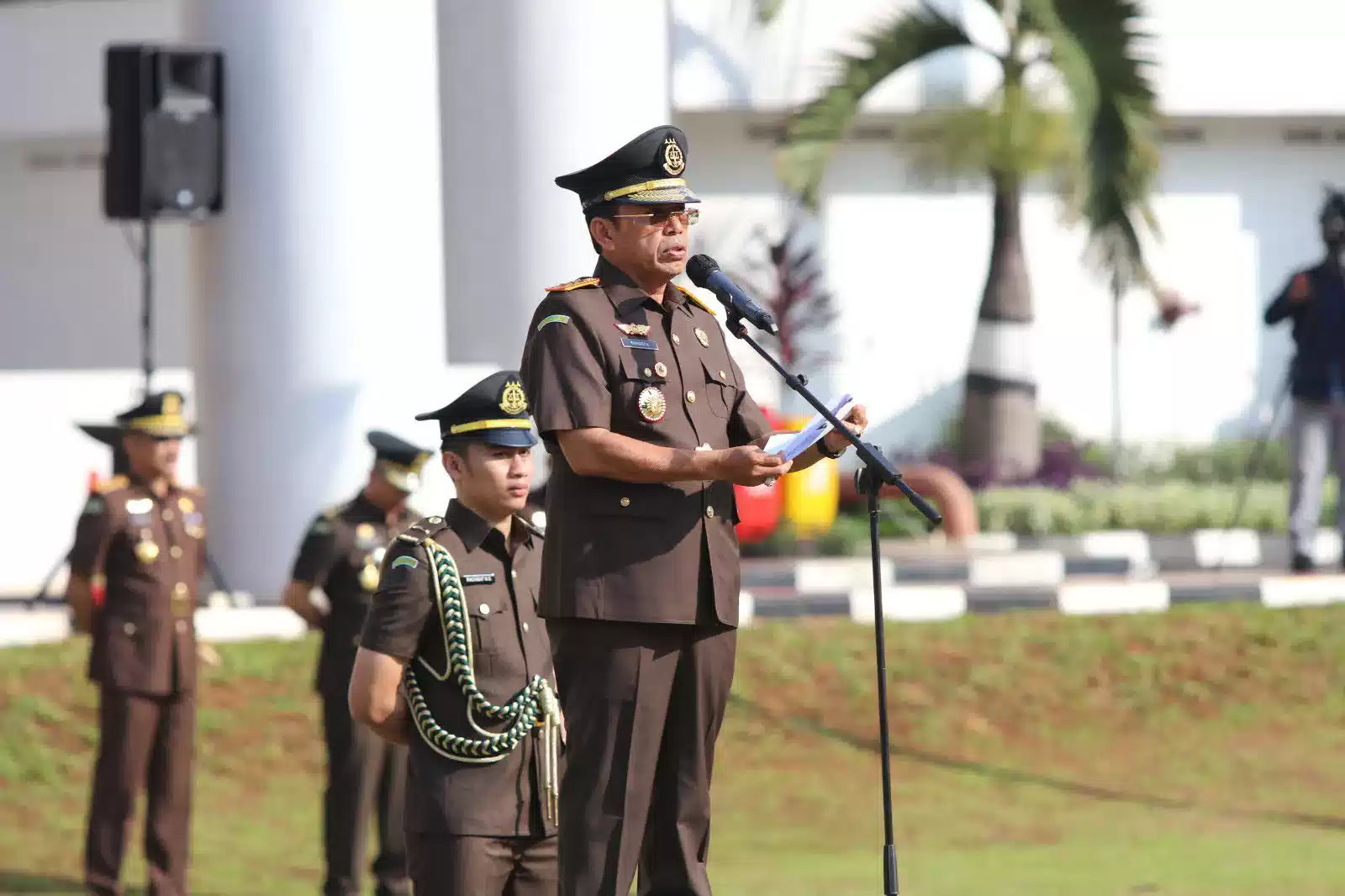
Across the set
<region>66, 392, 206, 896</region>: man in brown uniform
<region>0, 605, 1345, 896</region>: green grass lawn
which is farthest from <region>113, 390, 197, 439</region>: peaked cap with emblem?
<region>0, 605, 1345, 896</region>: green grass lawn

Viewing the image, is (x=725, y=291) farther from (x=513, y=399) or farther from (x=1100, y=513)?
(x=1100, y=513)

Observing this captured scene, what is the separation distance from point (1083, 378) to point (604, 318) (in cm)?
1838

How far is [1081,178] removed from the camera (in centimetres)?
1839

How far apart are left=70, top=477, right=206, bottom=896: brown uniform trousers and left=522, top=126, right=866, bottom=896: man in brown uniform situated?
4.46m

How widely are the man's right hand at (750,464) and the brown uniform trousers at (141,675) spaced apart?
4.92m

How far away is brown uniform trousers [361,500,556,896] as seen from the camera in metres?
5.38

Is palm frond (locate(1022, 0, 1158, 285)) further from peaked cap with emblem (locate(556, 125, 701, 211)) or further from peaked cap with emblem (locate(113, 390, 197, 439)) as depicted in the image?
peaked cap with emblem (locate(556, 125, 701, 211))

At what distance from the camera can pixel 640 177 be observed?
5.18m

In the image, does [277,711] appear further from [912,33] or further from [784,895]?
[912,33]

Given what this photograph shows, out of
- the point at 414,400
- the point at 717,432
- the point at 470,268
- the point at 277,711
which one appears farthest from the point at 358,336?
the point at 717,432

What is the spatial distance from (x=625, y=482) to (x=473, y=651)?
0.62m

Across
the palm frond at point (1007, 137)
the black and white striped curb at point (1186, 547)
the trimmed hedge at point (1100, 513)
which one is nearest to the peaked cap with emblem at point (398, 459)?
the black and white striped curb at point (1186, 547)

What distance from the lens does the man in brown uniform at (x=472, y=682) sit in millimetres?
5402

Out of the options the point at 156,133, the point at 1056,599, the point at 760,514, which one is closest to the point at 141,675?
the point at 156,133
